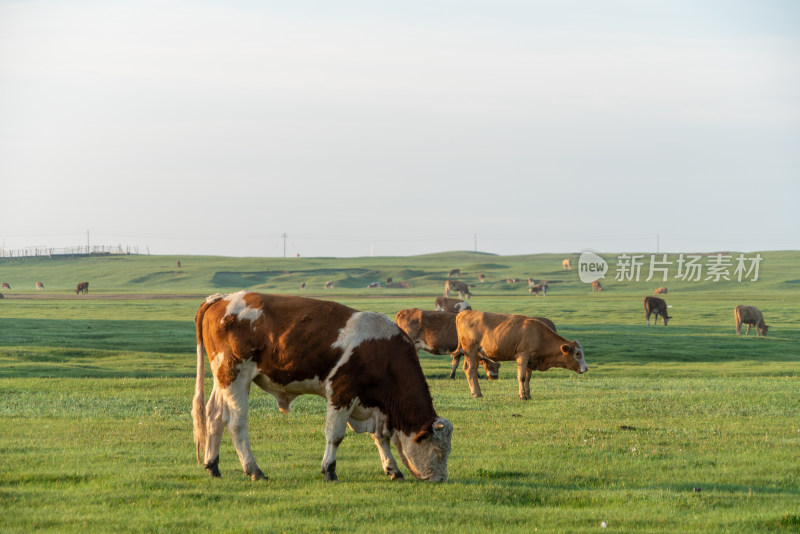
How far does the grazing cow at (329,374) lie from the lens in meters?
11.8

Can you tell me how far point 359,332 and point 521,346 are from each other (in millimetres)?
11910

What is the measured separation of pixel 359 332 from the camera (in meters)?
11.9

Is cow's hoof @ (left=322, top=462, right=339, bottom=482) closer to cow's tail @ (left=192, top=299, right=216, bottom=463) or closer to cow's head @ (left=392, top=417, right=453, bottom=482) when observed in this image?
cow's head @ (left=392, top=417, right=453, bottom=482)

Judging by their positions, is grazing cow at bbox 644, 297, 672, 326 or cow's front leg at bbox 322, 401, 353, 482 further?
grazing cow at bbox 644, 297, 672, 326

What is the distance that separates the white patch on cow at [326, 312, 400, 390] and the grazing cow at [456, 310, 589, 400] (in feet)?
35.1

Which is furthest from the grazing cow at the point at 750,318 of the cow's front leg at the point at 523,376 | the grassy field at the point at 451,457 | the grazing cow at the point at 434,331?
the cow's front leg at the point at 523,376

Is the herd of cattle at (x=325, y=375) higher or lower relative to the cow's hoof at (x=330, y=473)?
higher

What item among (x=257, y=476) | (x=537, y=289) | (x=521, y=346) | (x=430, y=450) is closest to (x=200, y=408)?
(x=257, y=476)

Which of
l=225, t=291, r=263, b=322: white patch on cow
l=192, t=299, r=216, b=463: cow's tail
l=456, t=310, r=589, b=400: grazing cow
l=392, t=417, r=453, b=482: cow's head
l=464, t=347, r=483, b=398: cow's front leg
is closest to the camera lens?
l=392, t=417, r=453, b=482: cow's head

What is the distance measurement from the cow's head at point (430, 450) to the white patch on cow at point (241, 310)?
2601mm

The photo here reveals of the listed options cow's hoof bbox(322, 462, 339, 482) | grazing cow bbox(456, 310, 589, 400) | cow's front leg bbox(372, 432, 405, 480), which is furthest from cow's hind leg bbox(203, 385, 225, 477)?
grazing cow bbox(456, 310, 589, 400)

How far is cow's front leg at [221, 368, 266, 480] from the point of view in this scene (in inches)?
468

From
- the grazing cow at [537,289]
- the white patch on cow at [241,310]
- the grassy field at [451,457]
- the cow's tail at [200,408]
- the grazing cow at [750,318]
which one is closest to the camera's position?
the grassy field at [451,457]

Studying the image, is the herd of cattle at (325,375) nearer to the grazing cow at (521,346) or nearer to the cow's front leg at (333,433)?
the cow's front leg at (333,433)
